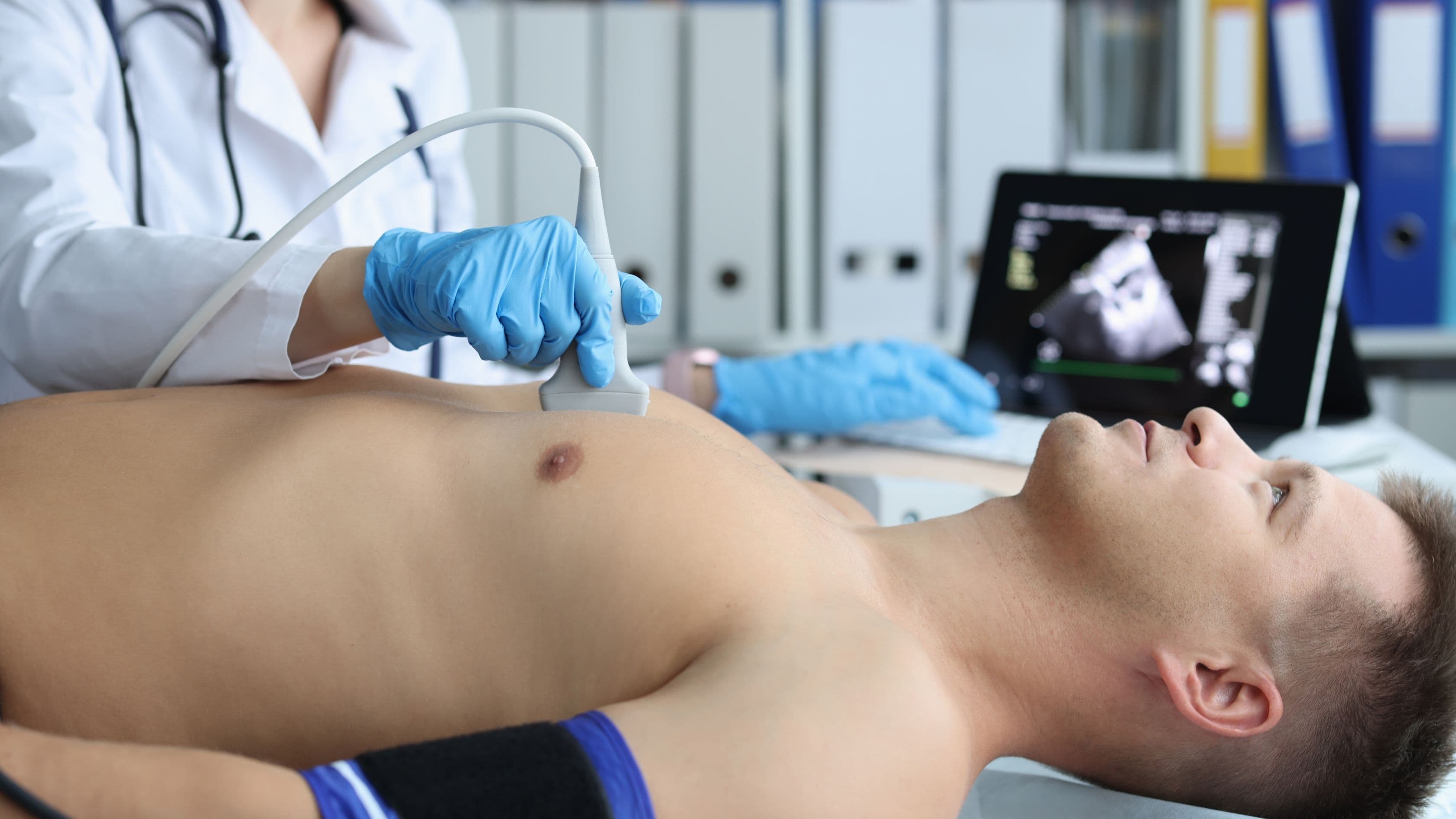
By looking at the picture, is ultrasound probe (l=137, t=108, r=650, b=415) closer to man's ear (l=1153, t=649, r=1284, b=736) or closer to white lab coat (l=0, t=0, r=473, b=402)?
white lab coat (l=0, t=0, r=473, b=402)

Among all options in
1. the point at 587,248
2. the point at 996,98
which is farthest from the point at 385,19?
the point at 996,98

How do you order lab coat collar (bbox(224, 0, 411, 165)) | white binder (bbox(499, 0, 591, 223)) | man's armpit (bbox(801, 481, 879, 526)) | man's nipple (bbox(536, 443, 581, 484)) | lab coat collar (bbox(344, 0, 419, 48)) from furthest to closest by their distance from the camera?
1. white binder (bbox(499, 0, 591, 223))
2. lab coat collar (bbox(344, 0, 419, 48))
3. lab coat collar (bbox(224, 0, 411, 165))
4. man's armpit (bbox(801, 481, 879, 526))
5. man's nipple (bbox(536, 443, 581, 484))

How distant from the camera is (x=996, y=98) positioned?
2293 mm

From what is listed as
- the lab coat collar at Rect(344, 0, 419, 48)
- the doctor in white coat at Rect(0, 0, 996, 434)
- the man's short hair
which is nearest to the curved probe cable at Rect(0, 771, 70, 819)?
the doctor in white coat at Rect(0, 0, 996, 434)

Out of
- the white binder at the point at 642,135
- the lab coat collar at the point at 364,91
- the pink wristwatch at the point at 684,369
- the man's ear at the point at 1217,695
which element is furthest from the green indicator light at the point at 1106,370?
the lab coat collar at the point at 364,91

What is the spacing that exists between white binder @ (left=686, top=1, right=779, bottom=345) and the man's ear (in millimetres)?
1528

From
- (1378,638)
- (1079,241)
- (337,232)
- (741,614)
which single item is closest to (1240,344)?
(1079,241)

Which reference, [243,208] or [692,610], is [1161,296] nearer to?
[692,610]

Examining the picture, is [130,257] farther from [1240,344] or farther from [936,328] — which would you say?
[936,328]

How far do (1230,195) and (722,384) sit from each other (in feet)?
2.64

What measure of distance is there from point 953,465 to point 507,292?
75 cm

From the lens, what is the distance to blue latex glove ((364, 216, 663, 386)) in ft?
2.90

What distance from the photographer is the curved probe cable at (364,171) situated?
0.91 metres

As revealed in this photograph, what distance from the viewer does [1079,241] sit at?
168 cm
